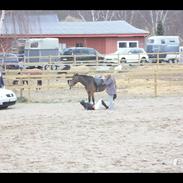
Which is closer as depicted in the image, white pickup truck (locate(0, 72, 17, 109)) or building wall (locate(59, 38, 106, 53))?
white pickup truck (locate(0, 72, 17, 109))

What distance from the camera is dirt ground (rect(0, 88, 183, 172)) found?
7.10 meters

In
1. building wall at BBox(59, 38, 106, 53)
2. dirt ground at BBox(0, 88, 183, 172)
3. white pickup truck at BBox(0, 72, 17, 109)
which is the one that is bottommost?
dirt ground at BBox(0, 88, 183, 172)

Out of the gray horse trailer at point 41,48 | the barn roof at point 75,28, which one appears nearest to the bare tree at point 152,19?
the barn roof at point 75,28

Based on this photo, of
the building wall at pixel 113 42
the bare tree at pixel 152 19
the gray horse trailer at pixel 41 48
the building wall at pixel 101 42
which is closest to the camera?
the gray horse trailer at pixel 41 48

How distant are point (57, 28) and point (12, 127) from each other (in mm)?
35937

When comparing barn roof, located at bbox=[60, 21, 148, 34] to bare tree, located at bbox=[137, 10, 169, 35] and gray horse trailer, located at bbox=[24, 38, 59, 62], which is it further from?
bare tree, located at bbox=[137, 10, 169, 35]

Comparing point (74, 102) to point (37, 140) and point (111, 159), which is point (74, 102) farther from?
point (111, 159)

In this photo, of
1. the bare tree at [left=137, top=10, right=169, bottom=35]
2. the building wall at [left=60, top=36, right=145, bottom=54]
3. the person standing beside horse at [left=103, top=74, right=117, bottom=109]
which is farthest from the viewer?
the bare tree at [left=137, top=10, right=169, bottom=35]

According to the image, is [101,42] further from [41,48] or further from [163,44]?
[41,48]

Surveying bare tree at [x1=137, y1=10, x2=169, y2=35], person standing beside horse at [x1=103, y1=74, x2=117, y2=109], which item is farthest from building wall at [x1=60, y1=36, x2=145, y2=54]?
person standing beside horse at [x1=103, y1=74, x2=117, y2=109]

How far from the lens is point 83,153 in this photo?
321 inches

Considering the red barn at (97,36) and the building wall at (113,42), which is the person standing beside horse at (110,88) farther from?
the building wall at (113,42)

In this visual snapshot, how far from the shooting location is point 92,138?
9.99 metres

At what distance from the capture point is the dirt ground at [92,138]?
7098 mm
